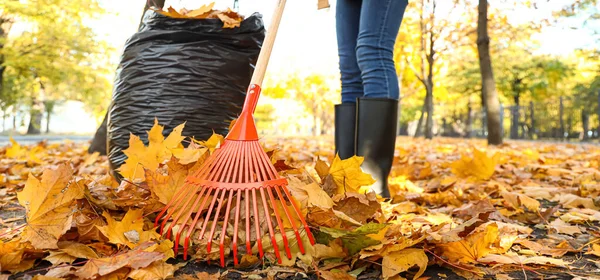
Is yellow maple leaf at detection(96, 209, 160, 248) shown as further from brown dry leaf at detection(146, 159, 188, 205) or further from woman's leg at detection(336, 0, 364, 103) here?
woman's leg at detection(336, 0, 364, 103)

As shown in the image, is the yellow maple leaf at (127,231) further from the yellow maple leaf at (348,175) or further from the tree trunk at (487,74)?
the tree trunk at (487,74)

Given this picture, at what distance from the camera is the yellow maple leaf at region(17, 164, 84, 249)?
35.4 inches

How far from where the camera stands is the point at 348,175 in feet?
3.75

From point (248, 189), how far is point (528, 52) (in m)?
22.1

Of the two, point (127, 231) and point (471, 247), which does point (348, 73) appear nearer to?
point (471, 247)

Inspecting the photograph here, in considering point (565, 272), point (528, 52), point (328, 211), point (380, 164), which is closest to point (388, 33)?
point (380, 164)

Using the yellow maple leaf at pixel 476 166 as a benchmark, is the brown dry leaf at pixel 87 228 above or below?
below

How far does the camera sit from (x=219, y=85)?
1.93 meters

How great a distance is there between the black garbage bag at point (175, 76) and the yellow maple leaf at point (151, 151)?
0.54 metres

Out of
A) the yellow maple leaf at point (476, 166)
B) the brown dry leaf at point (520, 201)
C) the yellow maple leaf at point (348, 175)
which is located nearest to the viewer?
the yellow maple leaf at point (348, 175)

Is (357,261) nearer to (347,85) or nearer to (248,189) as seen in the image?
→ (248,189)

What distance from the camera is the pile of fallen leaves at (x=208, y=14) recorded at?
5.99ft

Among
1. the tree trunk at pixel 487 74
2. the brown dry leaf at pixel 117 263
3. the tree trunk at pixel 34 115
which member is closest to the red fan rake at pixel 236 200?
the brown dry leaf at pixel 117 263

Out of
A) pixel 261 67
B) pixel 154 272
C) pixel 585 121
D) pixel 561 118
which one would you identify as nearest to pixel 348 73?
pixel 261 67
